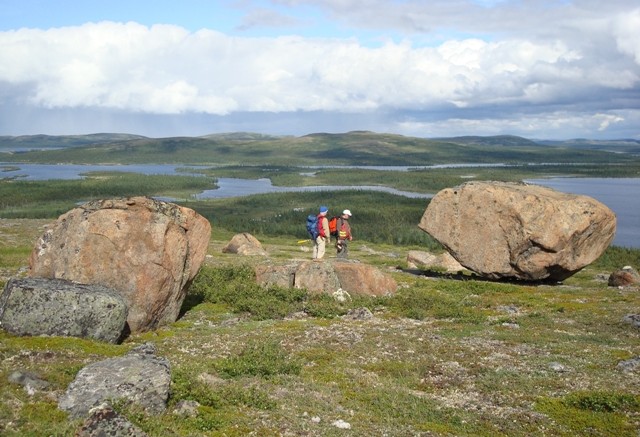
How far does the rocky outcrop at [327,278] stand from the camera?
1220 inches

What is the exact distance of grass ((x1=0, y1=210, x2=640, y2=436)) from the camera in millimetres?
14219

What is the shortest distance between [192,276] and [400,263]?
98.7ft

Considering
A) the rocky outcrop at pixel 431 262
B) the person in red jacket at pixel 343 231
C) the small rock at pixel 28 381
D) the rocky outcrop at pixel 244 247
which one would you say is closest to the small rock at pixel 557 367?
the small rock at pixel 28 381

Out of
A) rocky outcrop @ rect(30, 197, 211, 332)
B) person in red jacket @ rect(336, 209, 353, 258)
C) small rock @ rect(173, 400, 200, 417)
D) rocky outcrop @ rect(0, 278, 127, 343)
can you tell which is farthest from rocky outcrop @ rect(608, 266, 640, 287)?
small rock @ rect(173, 400, 200, 417)

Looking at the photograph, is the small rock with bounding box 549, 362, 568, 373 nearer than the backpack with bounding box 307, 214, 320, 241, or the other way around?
the small rock with bounding box 549, 362, 568, 373

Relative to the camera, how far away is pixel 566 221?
1446 inches

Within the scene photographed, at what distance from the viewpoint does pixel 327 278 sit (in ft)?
102

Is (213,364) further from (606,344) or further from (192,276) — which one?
(606,344)

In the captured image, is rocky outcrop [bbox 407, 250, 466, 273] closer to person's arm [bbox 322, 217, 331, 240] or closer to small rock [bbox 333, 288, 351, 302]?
person's arm [bbox 322, 217, 331, 240]

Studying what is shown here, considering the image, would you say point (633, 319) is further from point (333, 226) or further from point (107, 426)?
point (107, 426)

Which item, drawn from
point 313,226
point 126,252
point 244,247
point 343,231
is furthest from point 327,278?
point 244,247

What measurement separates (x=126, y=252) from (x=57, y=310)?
4.42 m

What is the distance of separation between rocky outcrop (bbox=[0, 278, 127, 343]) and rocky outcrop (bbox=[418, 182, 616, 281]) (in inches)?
1002

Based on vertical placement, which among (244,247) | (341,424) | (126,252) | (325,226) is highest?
(126,252)
